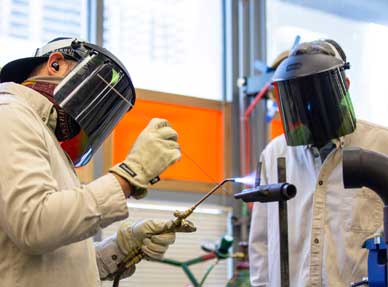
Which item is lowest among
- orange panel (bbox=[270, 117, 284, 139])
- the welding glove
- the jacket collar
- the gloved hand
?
orange panel (bbox=[270, 117, 284, 139])

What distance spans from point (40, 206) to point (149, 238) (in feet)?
1.69

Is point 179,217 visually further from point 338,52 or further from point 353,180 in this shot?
point 338,52

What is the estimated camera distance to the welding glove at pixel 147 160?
161 centimetres

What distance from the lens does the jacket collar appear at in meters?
1.73

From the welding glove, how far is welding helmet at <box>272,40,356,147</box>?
981mm

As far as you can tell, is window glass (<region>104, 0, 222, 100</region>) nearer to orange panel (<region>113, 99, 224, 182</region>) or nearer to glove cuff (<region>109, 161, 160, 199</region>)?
orange panel (<region>113, 99, 224, 182</region>)

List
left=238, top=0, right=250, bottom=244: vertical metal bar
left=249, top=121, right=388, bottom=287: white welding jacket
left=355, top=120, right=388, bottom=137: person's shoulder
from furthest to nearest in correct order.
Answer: left=238, top=0, right=250, bottom=244: vertical metal bar
left=355, top=120, right=388, bottom=137: person's shoulder
left=249, top=121, right=388, bottom=287: white welding jacket

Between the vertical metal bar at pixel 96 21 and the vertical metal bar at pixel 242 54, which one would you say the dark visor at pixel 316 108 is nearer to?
the vertical metal bar at pixel 96 21

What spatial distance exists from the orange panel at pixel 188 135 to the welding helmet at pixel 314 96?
1.54 meters

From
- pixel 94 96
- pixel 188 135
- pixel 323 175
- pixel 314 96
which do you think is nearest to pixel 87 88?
pixel 94 96

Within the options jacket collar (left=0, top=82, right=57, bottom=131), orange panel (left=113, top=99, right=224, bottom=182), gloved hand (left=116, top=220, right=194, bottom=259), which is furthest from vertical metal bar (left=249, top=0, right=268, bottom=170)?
jacket collar (left=0, top=82, right=57, bottom=131)

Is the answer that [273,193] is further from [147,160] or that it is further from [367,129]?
[367,129]

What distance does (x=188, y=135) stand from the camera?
14.3 feet

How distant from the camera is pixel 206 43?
4.64 meters
